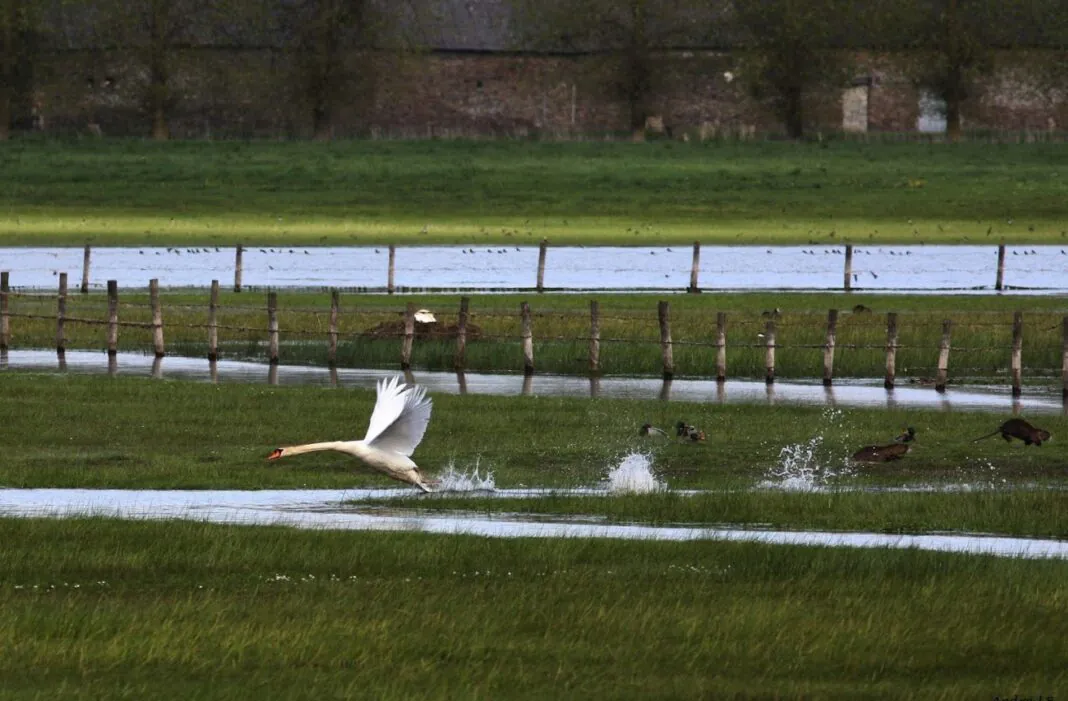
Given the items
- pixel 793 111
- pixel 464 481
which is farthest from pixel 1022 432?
pixel 793 111

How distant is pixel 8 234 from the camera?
192ft

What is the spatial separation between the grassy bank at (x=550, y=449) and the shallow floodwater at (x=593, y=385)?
155cm

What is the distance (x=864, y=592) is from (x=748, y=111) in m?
74.6

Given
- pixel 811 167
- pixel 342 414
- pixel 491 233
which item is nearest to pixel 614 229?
pixel 491 233

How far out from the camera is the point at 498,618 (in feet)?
45.4

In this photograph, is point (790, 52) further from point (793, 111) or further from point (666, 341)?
point (666, 341)

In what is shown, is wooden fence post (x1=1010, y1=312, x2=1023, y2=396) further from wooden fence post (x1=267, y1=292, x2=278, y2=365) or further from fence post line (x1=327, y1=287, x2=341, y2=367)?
wooden fence post (x1=267, y1=292, x2=278, y2=365)

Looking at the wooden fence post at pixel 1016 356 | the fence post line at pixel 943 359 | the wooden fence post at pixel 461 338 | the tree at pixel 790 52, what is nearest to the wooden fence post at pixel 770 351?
the fence post line at pixel 943 359

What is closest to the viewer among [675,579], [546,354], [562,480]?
[675,579]

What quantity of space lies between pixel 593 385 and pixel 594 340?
1.51 meters

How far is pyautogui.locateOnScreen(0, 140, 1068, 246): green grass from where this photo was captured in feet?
199

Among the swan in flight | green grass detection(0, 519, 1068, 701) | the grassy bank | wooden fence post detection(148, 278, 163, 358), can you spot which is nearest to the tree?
wooden fence post detection(148, 278, 163, 358)

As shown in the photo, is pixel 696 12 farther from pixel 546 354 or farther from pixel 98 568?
pixel 98 568

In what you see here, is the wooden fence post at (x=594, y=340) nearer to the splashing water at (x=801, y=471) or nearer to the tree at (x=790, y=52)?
the splashing water at (x=801, y=471)
